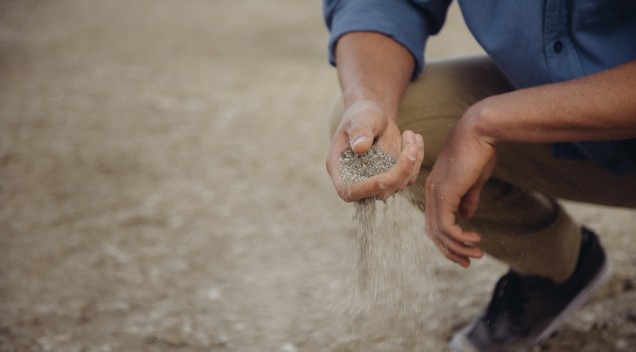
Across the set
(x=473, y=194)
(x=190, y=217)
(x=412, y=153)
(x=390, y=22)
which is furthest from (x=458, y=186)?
(x=190, y=217)

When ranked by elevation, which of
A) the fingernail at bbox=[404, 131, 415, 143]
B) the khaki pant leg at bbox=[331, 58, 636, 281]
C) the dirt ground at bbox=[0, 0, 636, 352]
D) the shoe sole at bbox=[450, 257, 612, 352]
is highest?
the fingernail at bbox=[404, 131, 415, 143]

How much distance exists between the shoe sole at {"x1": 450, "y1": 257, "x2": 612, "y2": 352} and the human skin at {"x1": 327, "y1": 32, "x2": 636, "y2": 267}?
446 mm

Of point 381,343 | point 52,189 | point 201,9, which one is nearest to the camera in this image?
point 381,343

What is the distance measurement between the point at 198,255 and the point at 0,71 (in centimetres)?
290

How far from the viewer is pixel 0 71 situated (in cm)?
448

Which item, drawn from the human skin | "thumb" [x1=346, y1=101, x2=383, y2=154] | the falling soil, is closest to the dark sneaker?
the falling soil

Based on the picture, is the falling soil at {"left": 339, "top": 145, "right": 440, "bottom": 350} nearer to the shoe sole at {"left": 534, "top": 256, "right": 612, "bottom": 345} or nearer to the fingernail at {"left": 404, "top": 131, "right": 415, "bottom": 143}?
the fingernail at {"left": 404, "top": 131, "right": 415, "bottom": 143}

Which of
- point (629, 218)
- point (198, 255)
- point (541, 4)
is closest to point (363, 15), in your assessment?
point (541, 4)

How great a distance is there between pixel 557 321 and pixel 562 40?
2.81 feet

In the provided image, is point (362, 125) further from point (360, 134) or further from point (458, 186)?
point (458, 186)

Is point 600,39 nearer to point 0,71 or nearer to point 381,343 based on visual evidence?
point 381,343

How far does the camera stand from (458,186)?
1414 millimetres

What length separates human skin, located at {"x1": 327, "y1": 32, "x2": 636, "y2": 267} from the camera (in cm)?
124

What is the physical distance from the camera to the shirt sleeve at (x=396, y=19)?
167 centimetres
